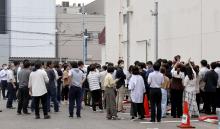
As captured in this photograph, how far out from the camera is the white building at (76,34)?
88.6 metres

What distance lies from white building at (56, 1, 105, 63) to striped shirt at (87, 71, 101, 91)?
65095mm

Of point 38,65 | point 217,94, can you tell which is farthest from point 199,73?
point 38,65

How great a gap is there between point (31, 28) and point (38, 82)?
70147mm

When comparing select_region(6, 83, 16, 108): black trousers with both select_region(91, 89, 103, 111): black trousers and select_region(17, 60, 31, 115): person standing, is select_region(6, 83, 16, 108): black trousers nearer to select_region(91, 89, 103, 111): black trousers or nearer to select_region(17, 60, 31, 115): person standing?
select_region(17, 60, 31, 115): person standing

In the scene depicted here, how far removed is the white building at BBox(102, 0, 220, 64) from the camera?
26172 millimetres

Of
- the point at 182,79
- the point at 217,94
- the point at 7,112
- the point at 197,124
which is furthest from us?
the point at 7,112

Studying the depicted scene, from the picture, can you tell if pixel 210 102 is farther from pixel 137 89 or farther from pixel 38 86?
pixel 38 86

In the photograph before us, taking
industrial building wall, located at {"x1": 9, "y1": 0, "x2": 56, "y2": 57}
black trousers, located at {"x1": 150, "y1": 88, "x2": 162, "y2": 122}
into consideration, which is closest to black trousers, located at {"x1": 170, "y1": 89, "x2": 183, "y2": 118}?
black trousers, located at {"x1": 150, "y1": 88, "x2": 162, "y2": 122}

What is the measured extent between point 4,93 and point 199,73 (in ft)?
49.8

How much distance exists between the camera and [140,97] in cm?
1845

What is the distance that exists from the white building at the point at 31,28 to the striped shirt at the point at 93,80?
63.8 m

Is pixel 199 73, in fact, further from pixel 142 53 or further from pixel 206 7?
pixel 142 53

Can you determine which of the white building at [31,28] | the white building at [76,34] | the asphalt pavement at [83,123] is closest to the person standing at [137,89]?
the asphalt pavement at [83,123]

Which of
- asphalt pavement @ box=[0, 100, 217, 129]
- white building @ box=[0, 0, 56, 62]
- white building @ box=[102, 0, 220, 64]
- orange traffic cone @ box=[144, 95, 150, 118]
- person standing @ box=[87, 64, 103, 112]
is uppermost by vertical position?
white building @ box=[0, 0, 56, 62]
